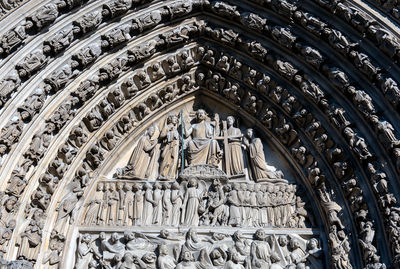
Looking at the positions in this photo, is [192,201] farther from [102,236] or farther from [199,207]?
[102,236]

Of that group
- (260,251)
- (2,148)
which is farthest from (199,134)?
(2,148)

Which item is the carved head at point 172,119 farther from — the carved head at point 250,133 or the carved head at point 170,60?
the carved head at point 250,133

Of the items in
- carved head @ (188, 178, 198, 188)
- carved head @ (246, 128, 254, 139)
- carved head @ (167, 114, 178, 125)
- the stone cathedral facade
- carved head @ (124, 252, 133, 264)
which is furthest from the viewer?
carved head @ (167, 114, 178, 125)

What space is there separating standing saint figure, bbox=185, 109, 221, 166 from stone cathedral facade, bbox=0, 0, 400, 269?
0.02m

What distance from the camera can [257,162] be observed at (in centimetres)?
1046

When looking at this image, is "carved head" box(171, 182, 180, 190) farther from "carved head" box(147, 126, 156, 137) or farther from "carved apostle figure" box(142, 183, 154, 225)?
"carved head" box(147, 126, 156, 137)

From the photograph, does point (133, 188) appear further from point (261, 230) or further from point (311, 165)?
point (311, 165)

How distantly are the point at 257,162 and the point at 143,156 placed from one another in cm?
182

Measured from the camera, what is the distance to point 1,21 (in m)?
9.40

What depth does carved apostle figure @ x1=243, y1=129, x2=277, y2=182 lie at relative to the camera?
1038 centimetres

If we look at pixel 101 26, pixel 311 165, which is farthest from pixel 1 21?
pixel 311 165

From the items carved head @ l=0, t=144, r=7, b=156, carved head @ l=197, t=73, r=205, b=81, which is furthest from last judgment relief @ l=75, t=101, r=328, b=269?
carved head @ l=0, t=144, r=7, b=156

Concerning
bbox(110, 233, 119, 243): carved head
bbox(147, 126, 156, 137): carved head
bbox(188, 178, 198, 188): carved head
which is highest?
bbox(147, 126, 156, 137): carved head

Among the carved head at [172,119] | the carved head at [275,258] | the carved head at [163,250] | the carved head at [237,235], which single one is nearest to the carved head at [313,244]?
the carved head at [275,258]
